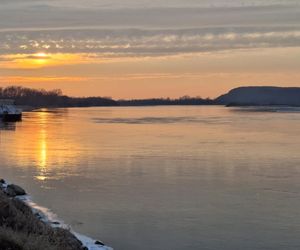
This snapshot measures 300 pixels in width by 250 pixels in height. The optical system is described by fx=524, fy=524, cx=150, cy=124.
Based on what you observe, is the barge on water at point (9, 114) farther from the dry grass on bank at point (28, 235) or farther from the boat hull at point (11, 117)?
the dry grass on bank at point (28, 235)

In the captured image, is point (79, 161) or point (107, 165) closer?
point (107, 165)

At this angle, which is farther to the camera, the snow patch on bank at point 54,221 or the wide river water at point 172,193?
the wide river water at point 172,193

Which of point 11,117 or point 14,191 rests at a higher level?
point 11,117

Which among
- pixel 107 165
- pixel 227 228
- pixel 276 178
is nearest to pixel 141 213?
pixel 227 228

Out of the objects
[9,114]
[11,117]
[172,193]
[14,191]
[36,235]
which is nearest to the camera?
[36,235]

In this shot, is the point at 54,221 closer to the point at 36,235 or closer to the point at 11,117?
the point at 36,235

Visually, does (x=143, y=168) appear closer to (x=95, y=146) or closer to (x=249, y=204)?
(x=249, y=204)

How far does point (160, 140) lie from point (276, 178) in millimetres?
14080

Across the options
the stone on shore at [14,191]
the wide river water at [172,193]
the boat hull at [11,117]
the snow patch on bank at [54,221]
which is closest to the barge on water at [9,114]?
the boat hull at [11,117]

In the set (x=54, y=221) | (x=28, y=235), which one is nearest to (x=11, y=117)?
(x=54, y=221)

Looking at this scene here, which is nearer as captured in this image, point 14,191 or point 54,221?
point 54,221

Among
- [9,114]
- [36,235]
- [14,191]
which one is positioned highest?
[9,114]

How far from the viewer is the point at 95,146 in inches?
1033

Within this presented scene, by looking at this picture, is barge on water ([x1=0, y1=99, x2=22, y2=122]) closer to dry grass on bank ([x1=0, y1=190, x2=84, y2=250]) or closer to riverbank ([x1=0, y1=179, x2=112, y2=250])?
riverbank ([x1=0, y1=179, x2=112, y2=250])
